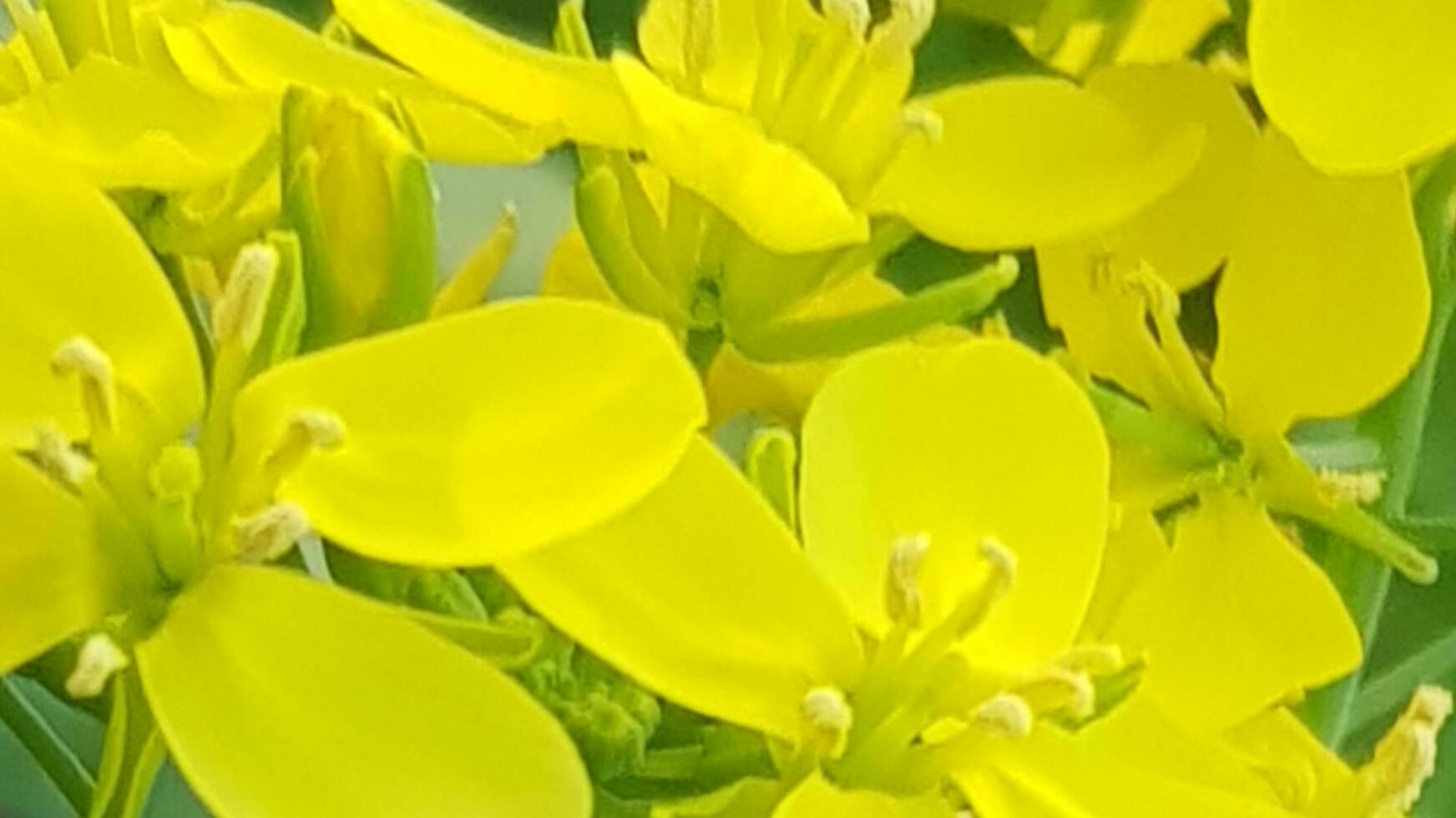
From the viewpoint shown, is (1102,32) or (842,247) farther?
(1102,32)

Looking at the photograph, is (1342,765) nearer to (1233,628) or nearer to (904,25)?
(1233,628)

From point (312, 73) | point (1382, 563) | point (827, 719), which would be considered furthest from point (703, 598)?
point (1382, 563)

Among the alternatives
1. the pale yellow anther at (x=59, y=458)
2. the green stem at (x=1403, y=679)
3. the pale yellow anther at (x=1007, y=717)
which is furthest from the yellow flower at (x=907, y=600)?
the green stem at (x=1403, y=679)

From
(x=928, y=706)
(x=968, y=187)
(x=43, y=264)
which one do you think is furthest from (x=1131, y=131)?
(x=43, y=264)

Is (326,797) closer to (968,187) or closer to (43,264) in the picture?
(43,264)

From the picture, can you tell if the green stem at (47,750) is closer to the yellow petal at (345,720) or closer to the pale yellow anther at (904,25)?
the yellow petal at (345,720)

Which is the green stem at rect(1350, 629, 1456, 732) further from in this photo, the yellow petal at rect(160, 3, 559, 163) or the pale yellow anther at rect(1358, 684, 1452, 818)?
the yellow petal at rect(160, 3, 559, 163)
